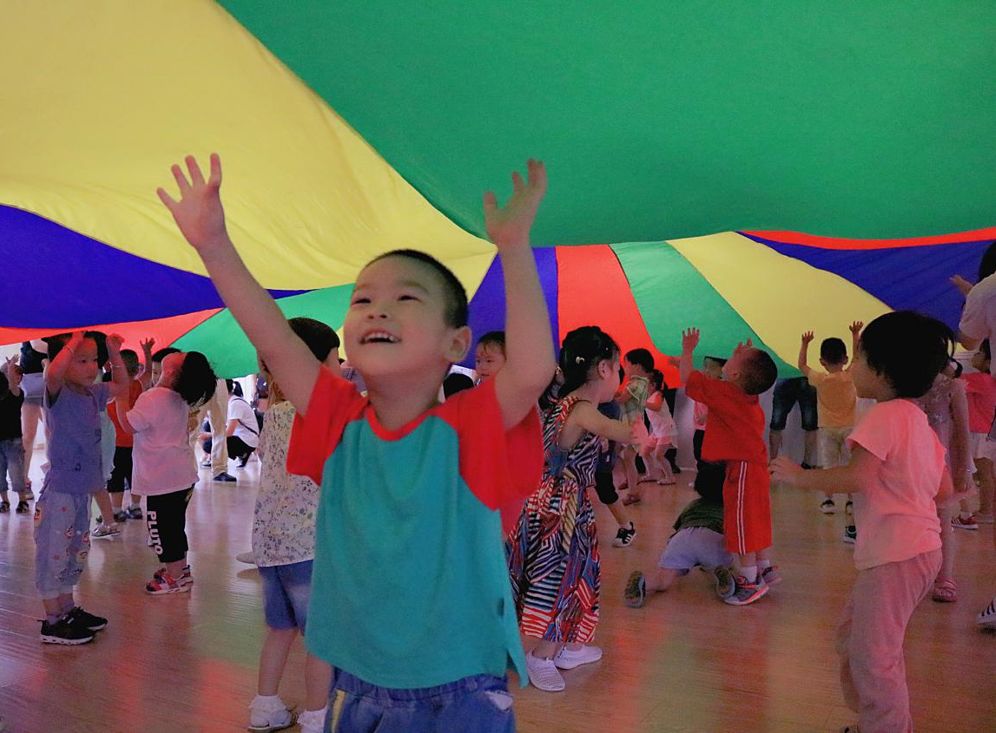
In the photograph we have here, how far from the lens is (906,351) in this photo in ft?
6.53

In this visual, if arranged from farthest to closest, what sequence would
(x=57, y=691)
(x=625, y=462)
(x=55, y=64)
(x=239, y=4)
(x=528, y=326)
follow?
(x=625, y=462) → (x=57, y=691) → (x=55, y=64) → (x=239, y=4) → (x=528, y=326)

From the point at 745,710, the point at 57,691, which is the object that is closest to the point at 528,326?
the point at 745,710

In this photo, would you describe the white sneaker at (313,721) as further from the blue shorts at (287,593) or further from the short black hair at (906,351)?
the short black hair at (906,351)

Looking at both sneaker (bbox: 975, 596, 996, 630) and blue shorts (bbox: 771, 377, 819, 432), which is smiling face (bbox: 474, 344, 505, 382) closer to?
sneaker (bbox: 975, 596, 996, 630)

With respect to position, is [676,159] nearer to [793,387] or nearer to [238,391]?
[793,387]

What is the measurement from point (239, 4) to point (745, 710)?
7.08 ft

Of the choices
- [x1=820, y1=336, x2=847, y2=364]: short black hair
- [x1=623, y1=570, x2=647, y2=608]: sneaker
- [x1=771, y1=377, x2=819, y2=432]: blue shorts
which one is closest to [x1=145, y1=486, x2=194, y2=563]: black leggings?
[x1=623, y1=570, x2=647, y2=608]: sneaker

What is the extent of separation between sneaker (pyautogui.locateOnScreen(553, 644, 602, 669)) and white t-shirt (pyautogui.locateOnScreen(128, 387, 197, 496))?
1.83 m

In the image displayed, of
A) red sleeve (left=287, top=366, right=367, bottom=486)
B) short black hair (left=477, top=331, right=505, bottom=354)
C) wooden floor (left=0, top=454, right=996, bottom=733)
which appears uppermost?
short black hair (left=477, top=331, right=505, bottom=354)

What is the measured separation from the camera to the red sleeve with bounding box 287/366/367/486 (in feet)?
4.08

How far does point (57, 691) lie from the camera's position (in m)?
2.49

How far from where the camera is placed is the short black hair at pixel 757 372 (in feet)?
11.3

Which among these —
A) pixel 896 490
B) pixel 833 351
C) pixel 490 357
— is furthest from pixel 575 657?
pixel 833 351

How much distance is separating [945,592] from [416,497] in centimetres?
300
